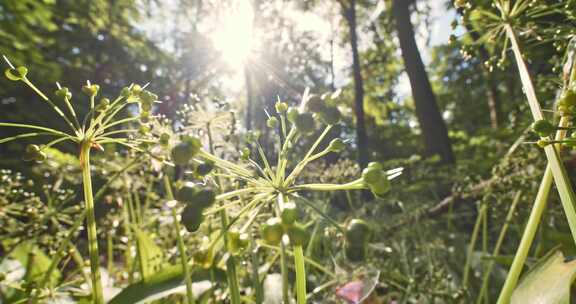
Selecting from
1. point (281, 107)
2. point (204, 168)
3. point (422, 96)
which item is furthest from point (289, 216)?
point (422, 96)

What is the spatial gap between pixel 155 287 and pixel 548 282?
1054 mm

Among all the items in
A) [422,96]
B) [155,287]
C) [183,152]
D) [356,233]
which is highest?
[422,96]

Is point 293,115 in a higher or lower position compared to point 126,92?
lower

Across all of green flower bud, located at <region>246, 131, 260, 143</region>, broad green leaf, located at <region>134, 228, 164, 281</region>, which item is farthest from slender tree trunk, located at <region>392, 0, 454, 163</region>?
green flower bud, located at <region>246, 131, 260, 143</region>

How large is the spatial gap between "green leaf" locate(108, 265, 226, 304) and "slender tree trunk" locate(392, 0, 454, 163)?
5688 mm

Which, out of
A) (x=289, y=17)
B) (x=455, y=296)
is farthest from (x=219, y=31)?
(x=455, y=296)

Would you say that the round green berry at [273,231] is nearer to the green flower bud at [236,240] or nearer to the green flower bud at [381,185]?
the green flower bud at [236,240]

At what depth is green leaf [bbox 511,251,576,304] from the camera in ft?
2.77

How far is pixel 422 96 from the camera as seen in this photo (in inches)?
286

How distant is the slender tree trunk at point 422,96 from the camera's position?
6738 millimetres

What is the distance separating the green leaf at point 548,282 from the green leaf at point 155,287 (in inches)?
34.1

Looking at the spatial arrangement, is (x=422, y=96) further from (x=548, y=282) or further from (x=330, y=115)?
(x=330, y=115)

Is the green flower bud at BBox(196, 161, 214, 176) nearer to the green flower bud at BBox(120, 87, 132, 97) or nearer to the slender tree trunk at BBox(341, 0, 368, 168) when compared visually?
the green flower bud at BBox(120, 87, 132, 97)

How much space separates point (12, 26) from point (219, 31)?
289 inches
